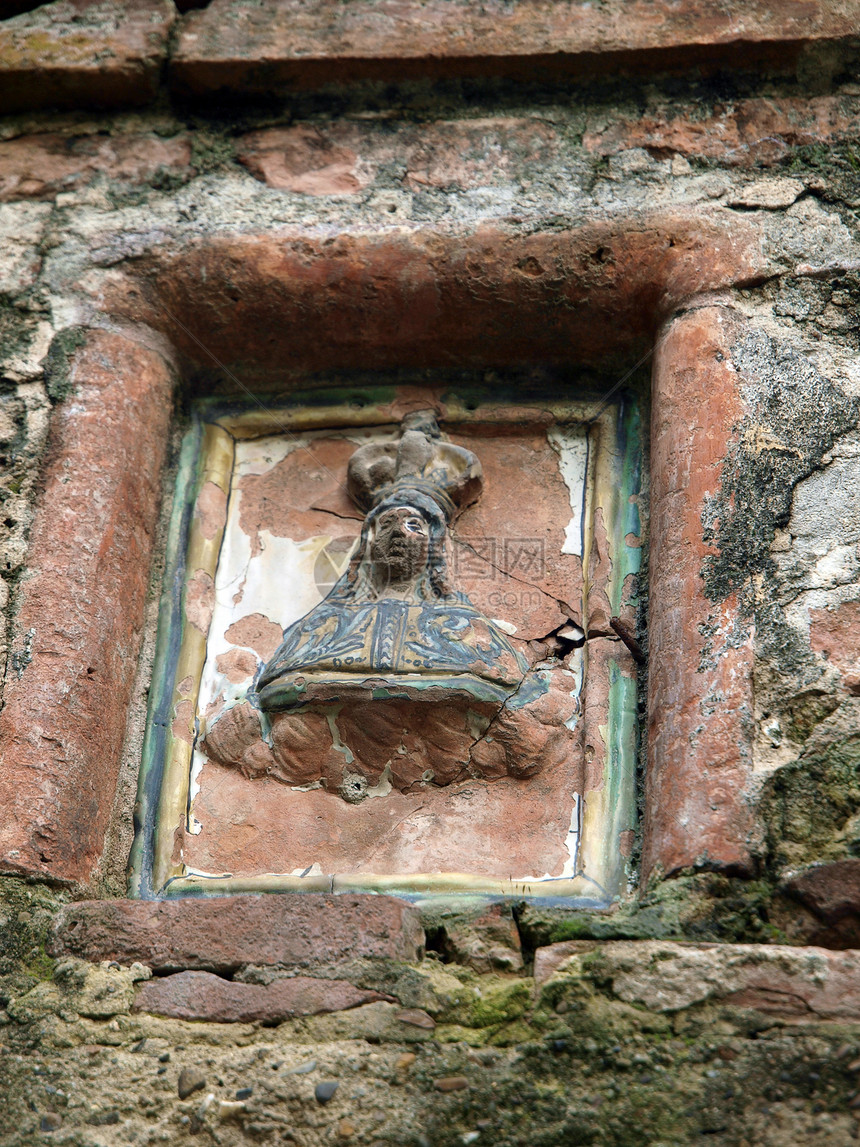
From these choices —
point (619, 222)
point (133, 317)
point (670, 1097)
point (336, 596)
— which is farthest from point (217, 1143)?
point (619, 222)

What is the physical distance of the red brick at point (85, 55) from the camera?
3.37 meters

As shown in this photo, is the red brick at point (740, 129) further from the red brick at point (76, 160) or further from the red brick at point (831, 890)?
the red brick at point (831, 890)

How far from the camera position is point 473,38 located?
10.8 feet

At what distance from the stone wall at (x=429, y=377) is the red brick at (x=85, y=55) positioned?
0.01 m

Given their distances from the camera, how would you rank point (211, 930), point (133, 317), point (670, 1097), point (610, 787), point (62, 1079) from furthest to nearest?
point (133, 317) < point (610, 787) < point (211, 930) < point (62, 1079) < point (670, 1097)

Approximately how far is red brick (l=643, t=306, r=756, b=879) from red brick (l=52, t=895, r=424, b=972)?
500 mm

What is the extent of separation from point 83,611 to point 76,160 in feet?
4.20

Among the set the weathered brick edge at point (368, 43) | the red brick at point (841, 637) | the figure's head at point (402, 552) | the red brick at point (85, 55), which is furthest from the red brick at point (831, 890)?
the red brick at point (85, 55)

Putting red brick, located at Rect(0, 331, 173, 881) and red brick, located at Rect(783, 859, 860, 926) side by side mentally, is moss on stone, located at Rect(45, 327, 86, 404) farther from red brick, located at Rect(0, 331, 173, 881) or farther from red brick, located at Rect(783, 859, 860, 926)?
red brick, located at Rect(783, 859, 860, 926)

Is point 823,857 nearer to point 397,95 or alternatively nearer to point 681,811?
point 681,811

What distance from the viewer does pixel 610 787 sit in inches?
105

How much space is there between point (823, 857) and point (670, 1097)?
1.69ft

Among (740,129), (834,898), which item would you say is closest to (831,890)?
(834,898)

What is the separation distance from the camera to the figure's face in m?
2.93
